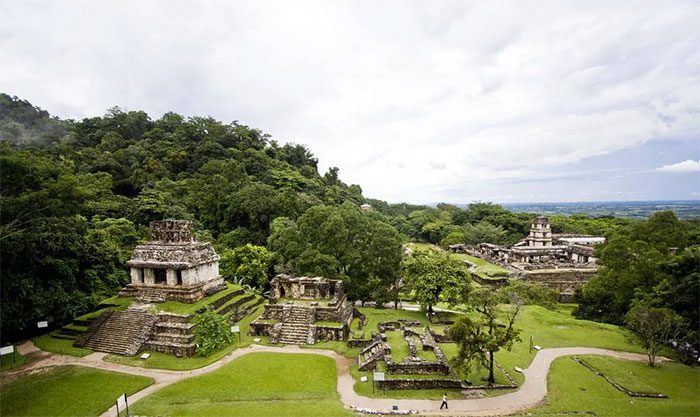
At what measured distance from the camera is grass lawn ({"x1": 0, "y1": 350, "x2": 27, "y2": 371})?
16.6m

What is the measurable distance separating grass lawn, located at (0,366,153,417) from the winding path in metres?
0.62

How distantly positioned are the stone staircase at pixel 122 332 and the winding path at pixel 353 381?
2.81ft

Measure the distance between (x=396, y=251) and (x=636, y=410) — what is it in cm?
1713

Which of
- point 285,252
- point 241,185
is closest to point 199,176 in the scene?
point 241,185

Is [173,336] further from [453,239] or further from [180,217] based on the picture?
[453,239]

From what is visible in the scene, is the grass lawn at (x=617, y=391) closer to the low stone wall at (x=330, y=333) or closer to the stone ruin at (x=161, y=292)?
the low stone wall at (x=330, y=333)

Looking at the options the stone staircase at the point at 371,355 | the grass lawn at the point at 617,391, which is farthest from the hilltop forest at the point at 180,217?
the stone staircase at the point at 371,355

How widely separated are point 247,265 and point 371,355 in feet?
57.8

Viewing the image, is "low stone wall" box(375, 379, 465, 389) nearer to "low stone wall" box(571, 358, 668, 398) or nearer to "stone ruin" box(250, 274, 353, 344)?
"stone ruin" box(250, 274, 353, 344)

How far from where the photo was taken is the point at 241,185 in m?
45.4

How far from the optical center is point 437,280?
24.7 metres

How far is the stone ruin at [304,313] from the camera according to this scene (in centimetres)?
2066

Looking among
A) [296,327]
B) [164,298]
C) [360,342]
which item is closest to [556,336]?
[360,342]

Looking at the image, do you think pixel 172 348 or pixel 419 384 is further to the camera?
pixel 172 348
